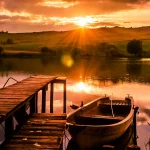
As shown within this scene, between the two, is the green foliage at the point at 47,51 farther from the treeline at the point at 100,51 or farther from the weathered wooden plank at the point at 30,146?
the weathered wooden plank at the point at 30,146

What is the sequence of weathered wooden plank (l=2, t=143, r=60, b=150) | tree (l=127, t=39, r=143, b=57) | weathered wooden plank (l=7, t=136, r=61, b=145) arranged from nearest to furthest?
weathered wooden plank (l=2, t=143, r=60, b=150) → weathered wooden plank (l=7, t=136, r=61, b=145) → tree (l=127, t=39, r=143, b=57)

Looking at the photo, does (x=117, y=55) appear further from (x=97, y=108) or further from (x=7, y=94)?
(x=7, y=94)

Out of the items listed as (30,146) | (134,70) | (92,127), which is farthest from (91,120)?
(134,70)

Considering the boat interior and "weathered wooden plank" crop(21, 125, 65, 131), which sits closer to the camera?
"weathered wooden plank" crop(21, 125, 65, 131)

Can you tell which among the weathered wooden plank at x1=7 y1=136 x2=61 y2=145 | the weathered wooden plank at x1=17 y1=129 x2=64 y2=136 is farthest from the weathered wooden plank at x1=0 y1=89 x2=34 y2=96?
the weathered wooden plank at x1=7 y1=136 x2=61 y2=145

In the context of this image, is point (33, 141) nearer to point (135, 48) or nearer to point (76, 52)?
point (135, 48)

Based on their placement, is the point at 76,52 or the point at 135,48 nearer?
the point at 135,48

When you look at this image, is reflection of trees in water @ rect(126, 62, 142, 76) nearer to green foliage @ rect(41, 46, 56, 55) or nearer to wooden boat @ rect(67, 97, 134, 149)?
wooden boat @ rect(67, 97, 134, 149)

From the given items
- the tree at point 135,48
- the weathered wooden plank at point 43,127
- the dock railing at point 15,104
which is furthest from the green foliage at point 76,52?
the weathered wooden plank at point 43,127

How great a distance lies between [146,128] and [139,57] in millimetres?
105415

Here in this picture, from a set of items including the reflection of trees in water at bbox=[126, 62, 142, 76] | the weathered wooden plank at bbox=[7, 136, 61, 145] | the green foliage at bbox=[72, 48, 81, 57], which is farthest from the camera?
the green foliage at bbox=[72, 48, 81, 57]

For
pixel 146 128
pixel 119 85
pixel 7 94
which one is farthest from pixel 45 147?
pixel 119 85

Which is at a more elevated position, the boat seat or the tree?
the tree

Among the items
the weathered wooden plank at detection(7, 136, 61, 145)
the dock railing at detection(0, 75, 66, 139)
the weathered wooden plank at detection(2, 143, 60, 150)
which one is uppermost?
the dock railing at detection(0, 75, 66, 139)
